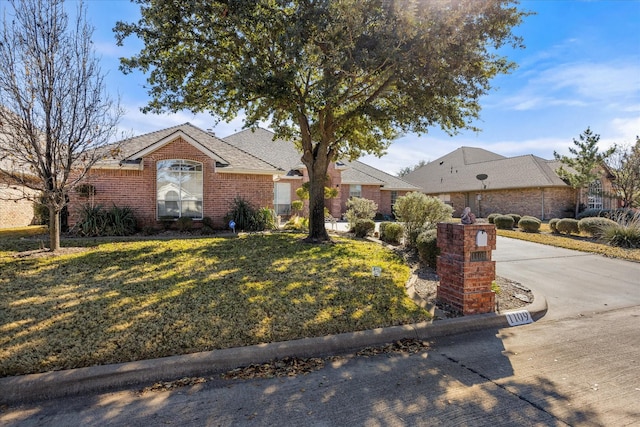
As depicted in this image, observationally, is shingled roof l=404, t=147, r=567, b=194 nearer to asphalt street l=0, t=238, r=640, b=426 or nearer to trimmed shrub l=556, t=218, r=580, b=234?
trimmed shrub l=556, t=218, r=580, b=234

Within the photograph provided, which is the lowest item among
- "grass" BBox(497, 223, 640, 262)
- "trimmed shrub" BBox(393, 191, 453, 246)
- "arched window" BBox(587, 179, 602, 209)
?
"grass" BBox(497, 223, 640, 262)

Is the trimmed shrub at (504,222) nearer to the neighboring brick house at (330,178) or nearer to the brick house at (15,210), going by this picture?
the neighboring brick house at (330,178)

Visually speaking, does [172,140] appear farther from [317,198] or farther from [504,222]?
[504,222]

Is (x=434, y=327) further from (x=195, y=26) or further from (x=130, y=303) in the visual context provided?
(x=195, y=26)

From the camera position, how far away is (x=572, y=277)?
324 inches

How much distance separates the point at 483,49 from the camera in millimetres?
9383

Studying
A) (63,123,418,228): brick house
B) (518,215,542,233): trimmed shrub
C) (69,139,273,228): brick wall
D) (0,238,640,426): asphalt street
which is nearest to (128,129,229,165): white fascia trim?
(63,123,418,228): brick house

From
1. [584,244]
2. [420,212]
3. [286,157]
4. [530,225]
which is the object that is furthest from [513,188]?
[420,212]

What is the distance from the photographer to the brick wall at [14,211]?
1347cm

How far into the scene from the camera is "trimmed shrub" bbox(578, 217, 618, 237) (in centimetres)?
1443

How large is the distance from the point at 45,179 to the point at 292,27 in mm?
6700

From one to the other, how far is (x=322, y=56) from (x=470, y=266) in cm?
575

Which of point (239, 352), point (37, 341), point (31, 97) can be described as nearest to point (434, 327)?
point (239, 352)

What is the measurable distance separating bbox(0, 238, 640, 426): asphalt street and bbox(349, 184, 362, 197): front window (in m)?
21.7
